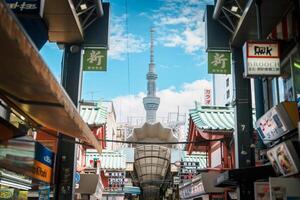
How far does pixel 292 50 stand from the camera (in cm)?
1023

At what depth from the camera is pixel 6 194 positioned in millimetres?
6805

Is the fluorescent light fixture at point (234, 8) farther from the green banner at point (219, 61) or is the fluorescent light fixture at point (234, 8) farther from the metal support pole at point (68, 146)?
the metal support pole at point (68, 146)

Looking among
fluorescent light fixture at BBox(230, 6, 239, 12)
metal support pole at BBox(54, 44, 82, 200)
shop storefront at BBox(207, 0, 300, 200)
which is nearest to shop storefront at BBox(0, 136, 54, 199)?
metal support pole at BBox(54, 44, 82, 200)

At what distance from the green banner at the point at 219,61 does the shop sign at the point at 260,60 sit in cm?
382

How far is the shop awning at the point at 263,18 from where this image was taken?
395 inches

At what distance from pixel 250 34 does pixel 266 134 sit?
3448mm

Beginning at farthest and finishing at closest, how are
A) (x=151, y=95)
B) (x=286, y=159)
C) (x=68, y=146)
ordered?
(x=151, y=95) → (x=68, y=146) → (x=286, y=159)

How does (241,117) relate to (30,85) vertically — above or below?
above

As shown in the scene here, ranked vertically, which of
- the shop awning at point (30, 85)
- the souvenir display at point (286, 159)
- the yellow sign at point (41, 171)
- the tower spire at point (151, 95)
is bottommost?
the yellow sign at point (41, 171)

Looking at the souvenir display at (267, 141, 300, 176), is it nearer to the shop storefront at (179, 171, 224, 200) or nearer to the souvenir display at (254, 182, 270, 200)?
the souvenir display at (254, 182, 270, 200)

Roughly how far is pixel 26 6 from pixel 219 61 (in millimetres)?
7326

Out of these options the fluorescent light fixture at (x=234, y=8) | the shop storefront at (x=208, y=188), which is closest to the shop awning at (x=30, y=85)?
the fluorescent light fixture at (x=234, y=8)

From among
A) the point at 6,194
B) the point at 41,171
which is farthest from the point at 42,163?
the point at 6,194

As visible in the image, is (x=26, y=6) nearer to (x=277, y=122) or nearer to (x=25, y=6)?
(x=25, y=6)
